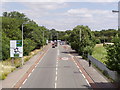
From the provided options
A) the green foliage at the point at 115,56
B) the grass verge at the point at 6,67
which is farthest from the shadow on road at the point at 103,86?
the grass verge at the point at 6,67

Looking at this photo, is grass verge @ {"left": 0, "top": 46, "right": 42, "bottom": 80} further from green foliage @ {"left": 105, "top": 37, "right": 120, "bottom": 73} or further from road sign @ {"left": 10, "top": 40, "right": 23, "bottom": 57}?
green foliage @ {"left": 105, "top": 37, "right": 120, "bottom": 73}

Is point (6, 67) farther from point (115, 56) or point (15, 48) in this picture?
point (115, 56)

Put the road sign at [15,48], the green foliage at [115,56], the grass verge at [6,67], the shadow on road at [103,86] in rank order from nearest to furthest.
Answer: the green foliage at [115,56] < the shadow on road at [103,86] < the grass verge at [6,67] < the road sign at [15,48]

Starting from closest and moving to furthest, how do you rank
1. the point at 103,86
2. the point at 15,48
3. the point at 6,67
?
1. the point at 103,86
2. the point at 6,67
3. the point at 15,48

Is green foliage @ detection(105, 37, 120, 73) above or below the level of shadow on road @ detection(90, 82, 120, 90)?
above

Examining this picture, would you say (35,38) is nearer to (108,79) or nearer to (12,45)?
(12,45)

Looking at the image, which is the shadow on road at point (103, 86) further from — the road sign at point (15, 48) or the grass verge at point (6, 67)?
the road sign at point (15, 48)

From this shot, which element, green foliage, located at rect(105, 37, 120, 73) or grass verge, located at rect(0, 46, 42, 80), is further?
grass verge, located at rect(0, 46, 42, 80)

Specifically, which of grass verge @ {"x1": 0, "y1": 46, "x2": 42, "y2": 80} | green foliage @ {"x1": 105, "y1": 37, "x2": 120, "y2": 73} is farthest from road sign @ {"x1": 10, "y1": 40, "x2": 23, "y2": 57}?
green foliage @ {"x1": 105, "y1": 37, "x2": 120, "y2": 73}

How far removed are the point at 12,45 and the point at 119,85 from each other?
19.2 meters

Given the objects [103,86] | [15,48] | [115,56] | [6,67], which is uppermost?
[15,48]

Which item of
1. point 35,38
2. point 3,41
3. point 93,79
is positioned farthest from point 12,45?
point 35,38

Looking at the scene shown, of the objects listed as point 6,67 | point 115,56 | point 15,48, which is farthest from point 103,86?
point 15,48

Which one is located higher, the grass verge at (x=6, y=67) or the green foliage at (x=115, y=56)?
the green foliage at (x=115, y=56)
